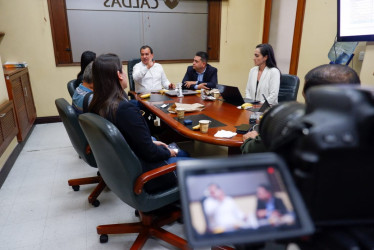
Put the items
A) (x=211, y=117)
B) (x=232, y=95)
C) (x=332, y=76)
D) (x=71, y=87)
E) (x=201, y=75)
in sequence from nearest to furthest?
(x=332, y=76)
(x=211, y=117)
(x=232, y=95)
(x=71, y=87)
(x=201, y=75)

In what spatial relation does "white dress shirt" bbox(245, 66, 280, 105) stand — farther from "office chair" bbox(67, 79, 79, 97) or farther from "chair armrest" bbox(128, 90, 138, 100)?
"office chair" bbox(67, 79, 79, 97)

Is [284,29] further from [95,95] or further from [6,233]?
[6,233]

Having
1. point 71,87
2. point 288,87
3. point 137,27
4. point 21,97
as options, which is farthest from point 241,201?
point 137,27

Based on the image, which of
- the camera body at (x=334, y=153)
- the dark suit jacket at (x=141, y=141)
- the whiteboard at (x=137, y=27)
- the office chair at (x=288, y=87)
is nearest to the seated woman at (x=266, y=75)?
the office chair at (x=288, y=87)

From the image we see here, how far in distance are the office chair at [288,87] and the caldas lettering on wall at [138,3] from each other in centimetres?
235

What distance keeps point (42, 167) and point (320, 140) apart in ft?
9.15

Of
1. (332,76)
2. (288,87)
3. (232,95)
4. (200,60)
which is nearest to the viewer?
(332,76)

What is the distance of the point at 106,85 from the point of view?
140cm

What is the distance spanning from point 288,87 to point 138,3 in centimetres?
268

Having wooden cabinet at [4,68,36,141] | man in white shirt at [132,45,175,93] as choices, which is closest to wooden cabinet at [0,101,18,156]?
wooden cabinet at [4,68,36,141]

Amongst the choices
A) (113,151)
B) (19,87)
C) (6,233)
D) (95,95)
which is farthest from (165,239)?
(19,87)

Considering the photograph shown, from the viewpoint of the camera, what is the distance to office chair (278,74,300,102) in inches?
107

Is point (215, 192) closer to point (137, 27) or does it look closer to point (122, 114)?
point (122, 114)

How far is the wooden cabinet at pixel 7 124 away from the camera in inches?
96.1
